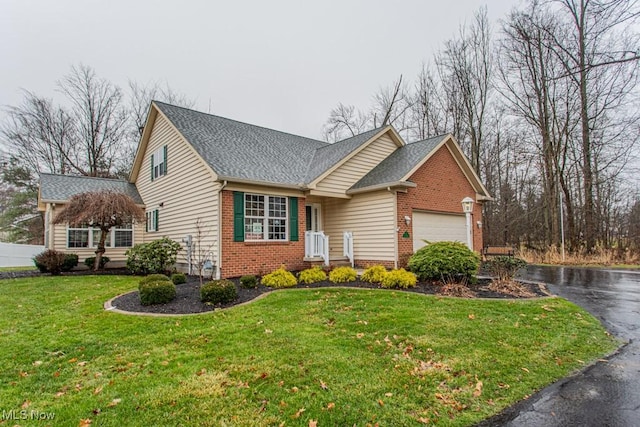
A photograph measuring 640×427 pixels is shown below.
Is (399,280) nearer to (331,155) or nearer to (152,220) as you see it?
(331,155)

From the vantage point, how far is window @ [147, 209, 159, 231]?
14.9m

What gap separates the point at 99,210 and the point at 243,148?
583cm

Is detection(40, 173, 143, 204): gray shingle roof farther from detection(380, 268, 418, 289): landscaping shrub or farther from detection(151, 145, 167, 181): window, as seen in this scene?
detection(380, 268, 418, 289): landscaping shrub

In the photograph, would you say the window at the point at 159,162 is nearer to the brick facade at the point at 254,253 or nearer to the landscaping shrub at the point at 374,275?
the brick facade at the point at 254,253

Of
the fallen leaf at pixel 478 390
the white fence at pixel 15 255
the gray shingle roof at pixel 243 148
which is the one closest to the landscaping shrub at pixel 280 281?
the gray shingle roof at pixel 243 148

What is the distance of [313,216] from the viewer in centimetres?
1372

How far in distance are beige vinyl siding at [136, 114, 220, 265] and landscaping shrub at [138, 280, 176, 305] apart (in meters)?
3.06

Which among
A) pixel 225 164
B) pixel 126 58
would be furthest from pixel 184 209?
pixel 126 58

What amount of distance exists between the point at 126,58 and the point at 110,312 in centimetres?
2502

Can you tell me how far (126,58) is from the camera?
2498cm

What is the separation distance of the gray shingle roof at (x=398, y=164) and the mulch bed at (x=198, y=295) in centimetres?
425

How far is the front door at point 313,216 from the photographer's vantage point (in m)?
13.5

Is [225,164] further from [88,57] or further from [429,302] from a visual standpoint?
[88,57]

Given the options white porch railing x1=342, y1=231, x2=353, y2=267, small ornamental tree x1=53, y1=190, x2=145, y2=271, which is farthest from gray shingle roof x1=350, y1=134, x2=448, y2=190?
small ornamental tree x1=53, y1=190, x2=145, y2=271
